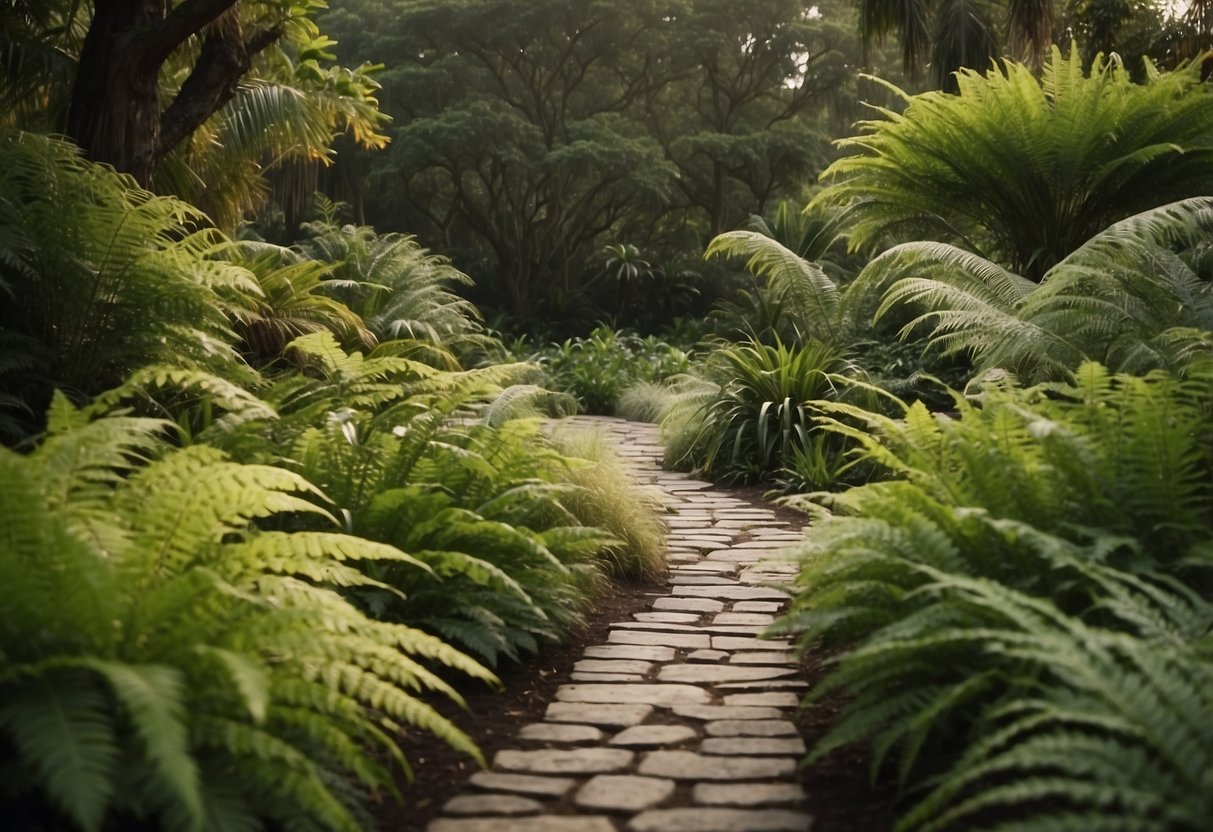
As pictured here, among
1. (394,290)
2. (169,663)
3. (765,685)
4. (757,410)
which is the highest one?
(394,290)

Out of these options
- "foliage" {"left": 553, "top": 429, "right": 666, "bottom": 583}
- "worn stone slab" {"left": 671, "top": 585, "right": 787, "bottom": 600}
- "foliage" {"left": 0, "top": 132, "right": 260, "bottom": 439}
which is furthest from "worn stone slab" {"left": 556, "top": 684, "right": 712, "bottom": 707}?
"foliage" {"left": 0, "top": 132, "right": 260, "bottom": 439}

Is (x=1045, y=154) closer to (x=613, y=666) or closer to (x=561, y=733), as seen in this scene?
(x=613, y=666)

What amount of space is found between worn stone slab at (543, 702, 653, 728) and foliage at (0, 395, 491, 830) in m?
0.61

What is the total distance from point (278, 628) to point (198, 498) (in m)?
0.39

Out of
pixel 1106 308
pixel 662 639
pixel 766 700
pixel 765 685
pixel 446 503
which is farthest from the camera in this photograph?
pixel 1106 308

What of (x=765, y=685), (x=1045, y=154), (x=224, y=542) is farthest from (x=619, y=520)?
(x=1045, y=154)

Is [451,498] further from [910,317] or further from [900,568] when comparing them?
[910,317]

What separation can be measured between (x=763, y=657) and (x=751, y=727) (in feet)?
2.22

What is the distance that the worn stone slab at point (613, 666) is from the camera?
11.3 ft

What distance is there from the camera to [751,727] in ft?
9.59

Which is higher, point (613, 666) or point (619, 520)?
point (619, 520)

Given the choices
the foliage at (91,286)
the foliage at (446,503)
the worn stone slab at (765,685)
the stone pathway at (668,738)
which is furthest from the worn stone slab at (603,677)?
the foliage at (91,286)

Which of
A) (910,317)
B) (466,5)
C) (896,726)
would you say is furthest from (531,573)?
(466,5)

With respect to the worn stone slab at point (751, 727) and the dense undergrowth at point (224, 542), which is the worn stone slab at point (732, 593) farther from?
the worn stone slab at point (751, 727)
